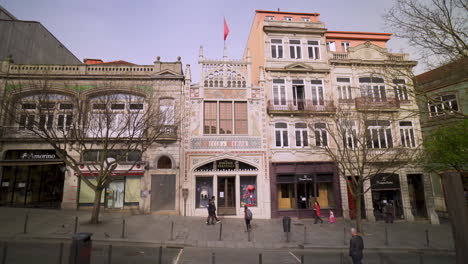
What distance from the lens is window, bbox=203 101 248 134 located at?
2084 cm

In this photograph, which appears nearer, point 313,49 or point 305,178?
point 305,178

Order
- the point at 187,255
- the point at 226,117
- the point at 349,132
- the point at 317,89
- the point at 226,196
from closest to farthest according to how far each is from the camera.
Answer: the point at 187,255, the point at 349,132, the point at 226,196, the point at 226,117, the point at 317,89

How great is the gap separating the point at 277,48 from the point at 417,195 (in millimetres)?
18345

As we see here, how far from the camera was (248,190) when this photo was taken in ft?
66.3

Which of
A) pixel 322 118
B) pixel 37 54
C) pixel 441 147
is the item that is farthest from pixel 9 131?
pixel 441 147

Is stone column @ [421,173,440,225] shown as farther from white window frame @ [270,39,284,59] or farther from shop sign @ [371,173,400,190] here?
white window frame @ [270,39,284,59]

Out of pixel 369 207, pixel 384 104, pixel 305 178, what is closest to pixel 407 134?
pixel 384 104

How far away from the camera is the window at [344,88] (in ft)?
72.5

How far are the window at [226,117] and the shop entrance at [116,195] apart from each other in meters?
8.05

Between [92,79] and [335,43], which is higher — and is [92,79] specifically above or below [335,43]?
below

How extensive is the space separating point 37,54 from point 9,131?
9.41 meters

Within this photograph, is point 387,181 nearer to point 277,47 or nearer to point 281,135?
point 281,135

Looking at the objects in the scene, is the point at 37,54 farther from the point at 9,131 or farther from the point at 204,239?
the point at 204,239

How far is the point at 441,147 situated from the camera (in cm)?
1786
